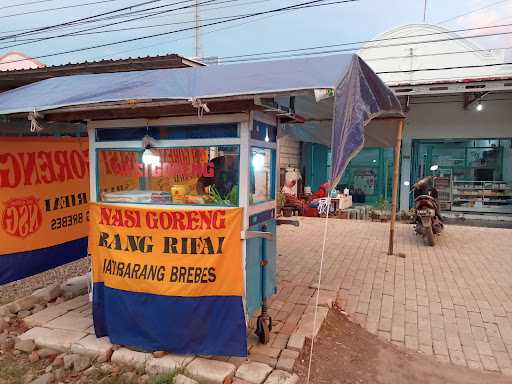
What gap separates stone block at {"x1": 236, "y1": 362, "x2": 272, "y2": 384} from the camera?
3076mm

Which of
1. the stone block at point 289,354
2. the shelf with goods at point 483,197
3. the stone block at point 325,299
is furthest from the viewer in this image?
the shelf with goods at point 483,197

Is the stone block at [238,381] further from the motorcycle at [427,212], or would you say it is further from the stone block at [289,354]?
the motorcycle at [427,212]

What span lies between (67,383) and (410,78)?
1344 centimetres

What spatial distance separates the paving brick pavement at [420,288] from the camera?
13.2ft

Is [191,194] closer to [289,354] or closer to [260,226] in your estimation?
[260,226]

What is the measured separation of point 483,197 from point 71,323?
12.7m

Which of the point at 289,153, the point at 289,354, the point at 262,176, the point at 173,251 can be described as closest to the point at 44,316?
the point at 173,251

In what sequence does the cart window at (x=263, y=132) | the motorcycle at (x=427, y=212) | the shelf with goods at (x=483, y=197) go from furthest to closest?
the shelf with goods at (x=483, y=197), the motorcycle at (x=427, y=212), the cart window at (x=263, y=132)

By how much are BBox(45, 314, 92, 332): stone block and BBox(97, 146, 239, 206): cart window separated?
1292 mm

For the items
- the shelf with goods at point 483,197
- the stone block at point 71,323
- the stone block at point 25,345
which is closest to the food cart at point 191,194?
the stone block at point 71,323

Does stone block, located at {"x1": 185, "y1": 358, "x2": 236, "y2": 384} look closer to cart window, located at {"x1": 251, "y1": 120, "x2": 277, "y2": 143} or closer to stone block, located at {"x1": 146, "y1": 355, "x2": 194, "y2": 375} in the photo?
stone block, located at {"x1": 146, "y1": 355, "x2": 194, "y2": 375}

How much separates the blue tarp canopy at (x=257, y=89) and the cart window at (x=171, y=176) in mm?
704

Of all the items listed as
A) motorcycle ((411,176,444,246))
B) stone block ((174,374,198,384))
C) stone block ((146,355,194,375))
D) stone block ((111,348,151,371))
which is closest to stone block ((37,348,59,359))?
stone block ((111,348,151,371))

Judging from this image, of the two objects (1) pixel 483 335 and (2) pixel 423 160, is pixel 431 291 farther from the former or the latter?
(2) pixel 423 160
